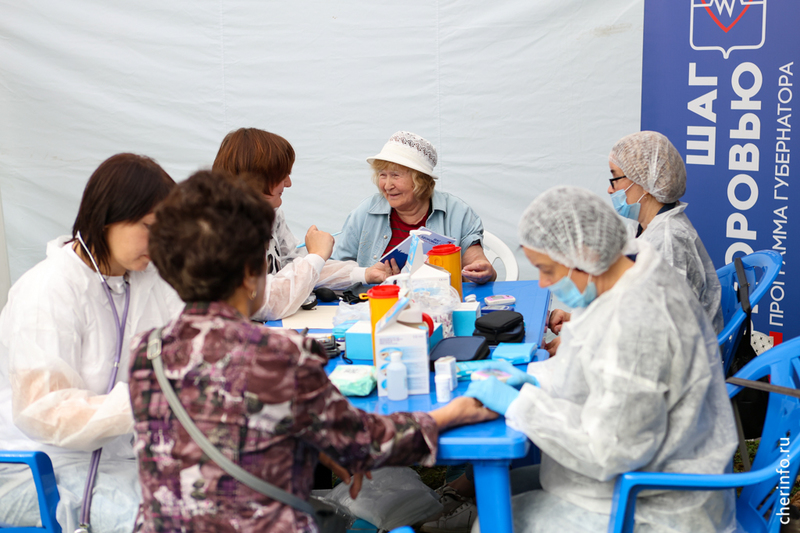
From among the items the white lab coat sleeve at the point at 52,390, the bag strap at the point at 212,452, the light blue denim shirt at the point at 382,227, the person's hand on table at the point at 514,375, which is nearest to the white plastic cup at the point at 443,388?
the person's hand on table at the point at 514,375

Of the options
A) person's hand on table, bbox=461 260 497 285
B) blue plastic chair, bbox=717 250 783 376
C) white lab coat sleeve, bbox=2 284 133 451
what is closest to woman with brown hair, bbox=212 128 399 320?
person's hand on table, bbox=461 260 497 285

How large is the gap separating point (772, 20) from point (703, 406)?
2605mm

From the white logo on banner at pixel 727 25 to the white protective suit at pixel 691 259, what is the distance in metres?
1.32

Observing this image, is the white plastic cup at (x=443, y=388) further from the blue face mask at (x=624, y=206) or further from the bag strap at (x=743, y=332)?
the blue face mask at (x=624, y=206)

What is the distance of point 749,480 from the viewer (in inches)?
59.1

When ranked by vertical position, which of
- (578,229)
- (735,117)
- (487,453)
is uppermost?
(735,117)

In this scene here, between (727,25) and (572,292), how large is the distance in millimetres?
2620

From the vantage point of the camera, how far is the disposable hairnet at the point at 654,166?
281cm

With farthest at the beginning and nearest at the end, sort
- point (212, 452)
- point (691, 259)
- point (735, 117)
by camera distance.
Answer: point (735, 117) → point (691, 259) → point (212, 452)

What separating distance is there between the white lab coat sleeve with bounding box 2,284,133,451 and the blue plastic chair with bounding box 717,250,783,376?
2.01m

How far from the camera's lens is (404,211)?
3457 millimetres

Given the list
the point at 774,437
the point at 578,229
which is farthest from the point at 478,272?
the point at 578,229

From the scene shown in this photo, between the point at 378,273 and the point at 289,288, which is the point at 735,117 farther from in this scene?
the point at 289,288

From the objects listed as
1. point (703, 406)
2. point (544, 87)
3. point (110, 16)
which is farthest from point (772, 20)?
point (110, 16)
